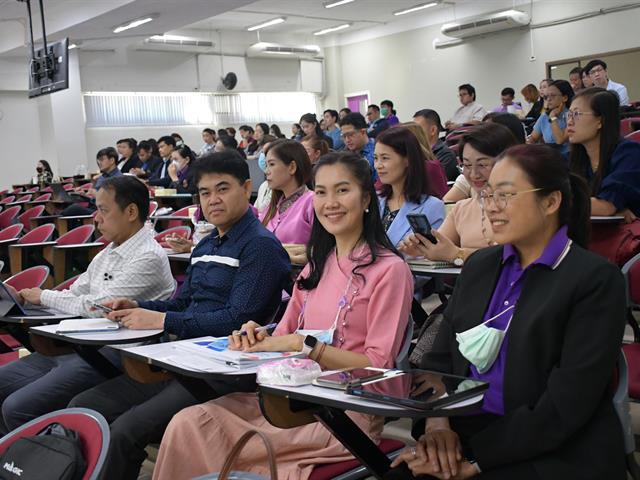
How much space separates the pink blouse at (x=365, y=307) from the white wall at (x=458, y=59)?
1173 cm

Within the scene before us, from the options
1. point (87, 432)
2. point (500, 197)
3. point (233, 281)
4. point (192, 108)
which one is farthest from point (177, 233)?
point (192, 108)

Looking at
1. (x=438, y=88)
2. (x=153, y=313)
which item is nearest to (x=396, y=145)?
(x=153, y=313)

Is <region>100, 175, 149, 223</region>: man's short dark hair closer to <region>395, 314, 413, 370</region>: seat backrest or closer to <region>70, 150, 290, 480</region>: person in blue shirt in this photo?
<region>70, 150, 290, 480</region>: person in blue shirt

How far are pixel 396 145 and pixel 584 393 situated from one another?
6.42ft

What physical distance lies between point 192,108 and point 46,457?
15.6 meters

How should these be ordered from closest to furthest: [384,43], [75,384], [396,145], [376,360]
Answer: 1. [376,360]
2. [75,384]
3. [396,145]
4. [384,43]

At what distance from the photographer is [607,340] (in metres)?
1.46

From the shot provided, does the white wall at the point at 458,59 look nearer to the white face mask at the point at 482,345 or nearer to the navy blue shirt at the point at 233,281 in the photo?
the navy blue shirt at the point at 233,281

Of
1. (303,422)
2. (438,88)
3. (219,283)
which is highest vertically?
(438,88)

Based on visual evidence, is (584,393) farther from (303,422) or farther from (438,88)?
(438,88)

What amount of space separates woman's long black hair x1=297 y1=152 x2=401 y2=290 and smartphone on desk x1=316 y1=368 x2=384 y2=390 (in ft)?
1.80

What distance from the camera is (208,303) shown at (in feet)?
8.30

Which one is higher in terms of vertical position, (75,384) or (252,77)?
(252,77)

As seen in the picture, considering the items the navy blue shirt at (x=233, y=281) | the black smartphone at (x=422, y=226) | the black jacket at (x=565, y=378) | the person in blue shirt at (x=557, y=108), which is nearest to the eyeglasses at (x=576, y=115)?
the black smartphone at (x=422, y=226)
